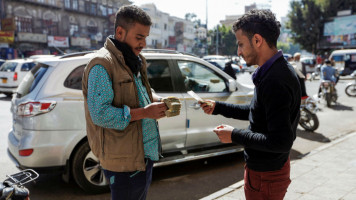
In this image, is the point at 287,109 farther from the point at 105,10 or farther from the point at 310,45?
the point at 105,10

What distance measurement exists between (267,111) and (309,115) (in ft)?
21.7

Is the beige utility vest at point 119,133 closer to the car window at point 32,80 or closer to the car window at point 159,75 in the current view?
the car window at point 32,80

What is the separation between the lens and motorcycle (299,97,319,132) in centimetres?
755

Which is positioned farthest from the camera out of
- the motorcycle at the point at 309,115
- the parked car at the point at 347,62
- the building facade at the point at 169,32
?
the building facade at the point at 169,32

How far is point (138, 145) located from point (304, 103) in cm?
655

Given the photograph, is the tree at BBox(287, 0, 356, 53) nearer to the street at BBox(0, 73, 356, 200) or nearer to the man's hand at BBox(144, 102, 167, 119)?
the street at BBox(0, 73, 356, 200)

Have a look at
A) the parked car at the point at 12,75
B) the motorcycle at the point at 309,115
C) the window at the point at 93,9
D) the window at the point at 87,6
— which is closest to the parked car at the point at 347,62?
the motorcycle at the point at 309,115

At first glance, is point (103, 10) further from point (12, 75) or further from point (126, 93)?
point (126, 93)

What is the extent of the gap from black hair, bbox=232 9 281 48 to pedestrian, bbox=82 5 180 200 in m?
0.62

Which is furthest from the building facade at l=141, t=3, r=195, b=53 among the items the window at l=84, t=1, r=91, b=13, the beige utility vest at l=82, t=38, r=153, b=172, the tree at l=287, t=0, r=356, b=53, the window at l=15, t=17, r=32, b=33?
the beige utility vest at l=82, t=38, r=153, b=172

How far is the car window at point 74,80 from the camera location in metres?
3.91

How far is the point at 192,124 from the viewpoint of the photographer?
183 inches

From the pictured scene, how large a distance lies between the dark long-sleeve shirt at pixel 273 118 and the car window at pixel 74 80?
2.64 m

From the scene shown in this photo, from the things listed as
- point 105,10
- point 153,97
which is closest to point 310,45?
point 105,10
